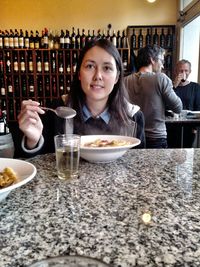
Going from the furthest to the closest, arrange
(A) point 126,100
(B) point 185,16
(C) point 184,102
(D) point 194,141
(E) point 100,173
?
1. (B) point 185,16
2. (C) point 184,102
3. (D) point 194,141
4. (A) point 126,100
5. (E) point 100,173

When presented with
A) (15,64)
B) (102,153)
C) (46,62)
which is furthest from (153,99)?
(15,64)

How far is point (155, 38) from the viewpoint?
4.41 meters

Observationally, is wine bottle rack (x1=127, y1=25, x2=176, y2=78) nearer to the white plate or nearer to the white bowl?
the white bowl

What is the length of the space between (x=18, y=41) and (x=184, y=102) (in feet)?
8.80

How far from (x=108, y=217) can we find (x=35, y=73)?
13.7 feet

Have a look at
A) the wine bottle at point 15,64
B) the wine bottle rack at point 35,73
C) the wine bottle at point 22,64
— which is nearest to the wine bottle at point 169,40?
the wine bottle rack at point 35,73

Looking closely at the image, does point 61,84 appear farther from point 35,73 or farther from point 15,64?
point 15,64

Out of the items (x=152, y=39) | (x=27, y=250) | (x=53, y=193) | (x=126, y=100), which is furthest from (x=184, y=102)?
(x=27, y=250)

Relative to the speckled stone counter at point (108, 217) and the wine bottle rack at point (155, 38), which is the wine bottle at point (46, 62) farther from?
the speckled stone counter at point (108, 217)

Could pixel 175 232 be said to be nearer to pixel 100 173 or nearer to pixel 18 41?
pixel 100 173

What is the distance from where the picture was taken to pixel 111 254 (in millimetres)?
423

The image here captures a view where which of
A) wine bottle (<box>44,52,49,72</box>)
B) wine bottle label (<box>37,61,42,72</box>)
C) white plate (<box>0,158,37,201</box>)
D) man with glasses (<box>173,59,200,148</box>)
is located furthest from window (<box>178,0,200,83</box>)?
white plate (<box>0,158,37,201</box>)

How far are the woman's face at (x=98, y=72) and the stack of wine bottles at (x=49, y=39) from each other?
10.4ft

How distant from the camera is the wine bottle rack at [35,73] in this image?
437 cm
